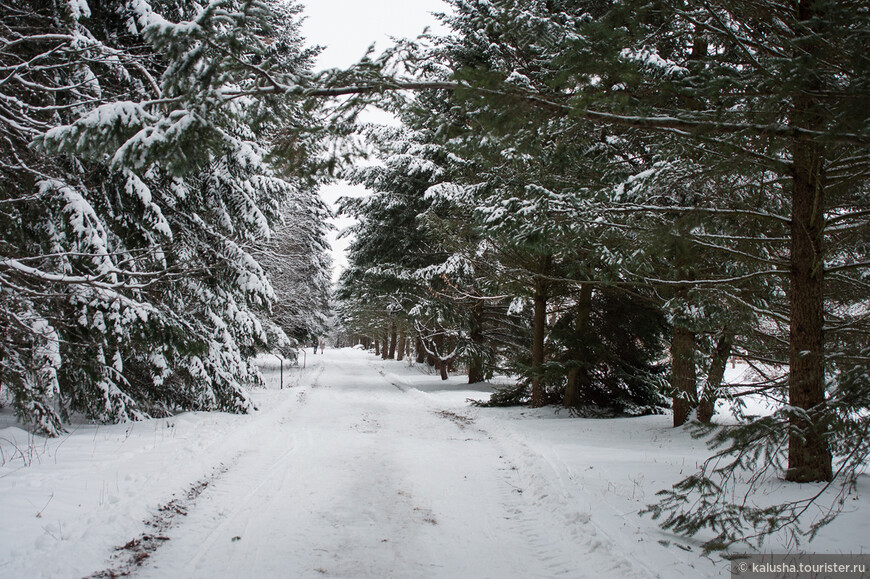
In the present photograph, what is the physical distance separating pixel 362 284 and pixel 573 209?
51.0 feet

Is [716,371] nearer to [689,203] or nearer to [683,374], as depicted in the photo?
[683,374]

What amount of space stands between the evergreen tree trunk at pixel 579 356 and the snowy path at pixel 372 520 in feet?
12.2

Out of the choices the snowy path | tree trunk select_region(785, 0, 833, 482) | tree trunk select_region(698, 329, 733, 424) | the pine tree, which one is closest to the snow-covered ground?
the snowy path

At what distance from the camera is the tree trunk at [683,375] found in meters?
8.15

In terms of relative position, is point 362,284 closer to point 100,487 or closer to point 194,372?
point 194,372

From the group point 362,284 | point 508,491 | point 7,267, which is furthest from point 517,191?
point 362,284

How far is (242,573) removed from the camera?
Answer: 11.9 ft

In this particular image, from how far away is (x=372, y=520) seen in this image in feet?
15.7

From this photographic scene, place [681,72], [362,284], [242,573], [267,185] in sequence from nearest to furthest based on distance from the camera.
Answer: [242,573]
[681,72]
[267,185]
[362,284]

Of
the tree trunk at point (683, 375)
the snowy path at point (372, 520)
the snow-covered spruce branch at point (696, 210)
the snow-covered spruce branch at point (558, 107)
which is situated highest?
the snow-covered spruce branch at point (558, 107)

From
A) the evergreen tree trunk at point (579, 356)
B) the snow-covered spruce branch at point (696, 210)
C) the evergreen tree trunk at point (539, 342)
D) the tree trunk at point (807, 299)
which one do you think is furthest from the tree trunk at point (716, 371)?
the evergreen tree trunk at point (539, 342)

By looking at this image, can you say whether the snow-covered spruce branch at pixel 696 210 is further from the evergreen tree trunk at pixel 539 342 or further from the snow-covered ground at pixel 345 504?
the evergreen tree trunk at pixel 539 342

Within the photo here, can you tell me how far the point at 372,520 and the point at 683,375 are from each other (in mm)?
6225

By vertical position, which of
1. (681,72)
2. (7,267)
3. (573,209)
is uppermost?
(681,72)
